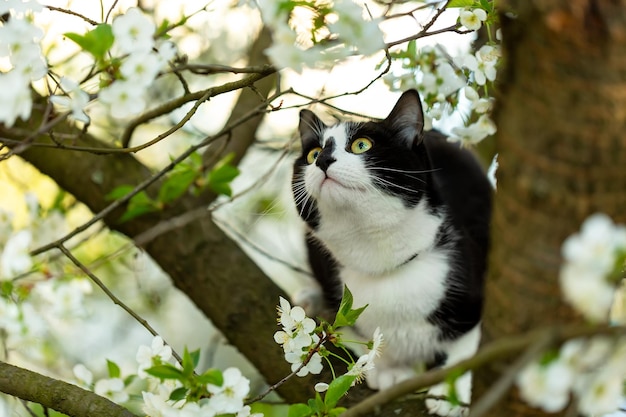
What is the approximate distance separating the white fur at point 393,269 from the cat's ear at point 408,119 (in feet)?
0.42

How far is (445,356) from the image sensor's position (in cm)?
194

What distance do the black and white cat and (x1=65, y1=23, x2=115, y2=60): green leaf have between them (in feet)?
2.36

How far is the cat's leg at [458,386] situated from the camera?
1653 millimetres

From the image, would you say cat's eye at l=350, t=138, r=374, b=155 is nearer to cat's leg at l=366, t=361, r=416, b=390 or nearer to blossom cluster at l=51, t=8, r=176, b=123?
cat's leg at l=366, t=361, r=416, b=390

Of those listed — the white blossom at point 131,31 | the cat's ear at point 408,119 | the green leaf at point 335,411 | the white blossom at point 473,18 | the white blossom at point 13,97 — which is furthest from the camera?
the cat's ear at point 408,119

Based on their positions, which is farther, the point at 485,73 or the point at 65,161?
the point at 65,161

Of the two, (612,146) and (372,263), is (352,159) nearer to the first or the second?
(372,263)

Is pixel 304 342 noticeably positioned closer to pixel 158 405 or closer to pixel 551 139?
pixel 158 405

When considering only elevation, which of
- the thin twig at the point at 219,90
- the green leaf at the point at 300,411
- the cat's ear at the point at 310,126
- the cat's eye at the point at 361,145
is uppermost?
the cat's ear at the point at 310,126

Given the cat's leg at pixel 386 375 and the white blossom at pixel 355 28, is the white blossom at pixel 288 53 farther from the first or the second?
the cat's leg at pixel 386 375

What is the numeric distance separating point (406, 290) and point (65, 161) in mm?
1074

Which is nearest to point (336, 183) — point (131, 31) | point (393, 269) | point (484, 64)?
point (393, 269)

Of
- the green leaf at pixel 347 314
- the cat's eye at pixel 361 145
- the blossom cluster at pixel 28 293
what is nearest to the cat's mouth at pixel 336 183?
the cat's eye at pixel 361 145

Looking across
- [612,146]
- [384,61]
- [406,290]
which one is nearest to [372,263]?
[406,290]
